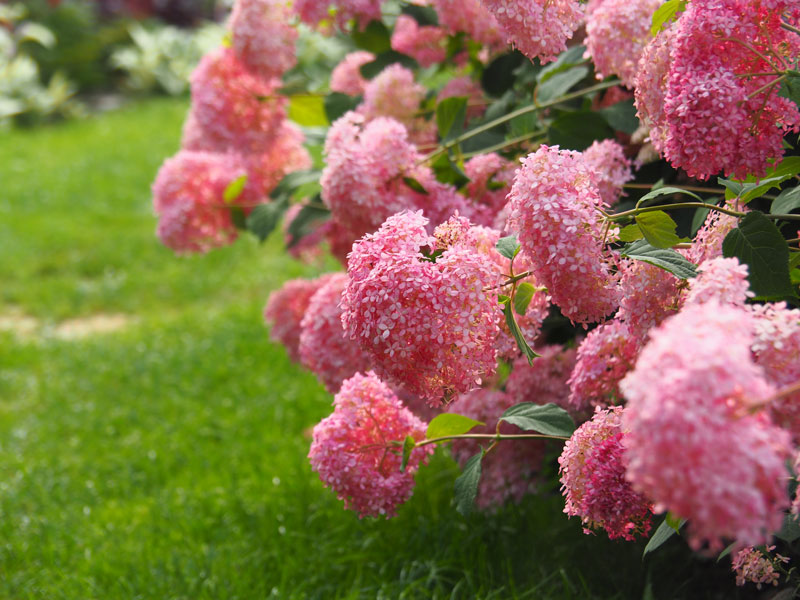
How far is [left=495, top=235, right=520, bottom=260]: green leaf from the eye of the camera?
1188 mm

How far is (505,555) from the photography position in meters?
1.92

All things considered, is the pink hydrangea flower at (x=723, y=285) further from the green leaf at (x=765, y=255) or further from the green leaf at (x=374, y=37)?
the green leaf at (x=374, y=37)

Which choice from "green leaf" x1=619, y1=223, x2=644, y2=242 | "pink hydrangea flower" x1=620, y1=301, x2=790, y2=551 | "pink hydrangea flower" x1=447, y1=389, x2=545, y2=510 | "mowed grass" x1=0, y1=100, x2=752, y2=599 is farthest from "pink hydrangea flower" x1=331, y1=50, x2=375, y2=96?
"pink hydrangea flower" x1=620, y1=301, x2=790, y2=551

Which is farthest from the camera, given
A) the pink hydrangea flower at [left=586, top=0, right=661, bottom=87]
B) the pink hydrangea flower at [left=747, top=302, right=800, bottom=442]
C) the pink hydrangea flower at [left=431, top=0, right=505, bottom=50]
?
the pink hydrangea flower at [left=431, top=0, right=505, bottom=50]

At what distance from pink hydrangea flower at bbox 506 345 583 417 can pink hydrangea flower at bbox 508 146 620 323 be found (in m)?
0.58

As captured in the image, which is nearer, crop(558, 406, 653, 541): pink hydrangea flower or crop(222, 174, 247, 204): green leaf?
crop(558, 406, 653, 541): pink hydrangea flower

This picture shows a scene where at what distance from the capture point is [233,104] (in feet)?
7.08

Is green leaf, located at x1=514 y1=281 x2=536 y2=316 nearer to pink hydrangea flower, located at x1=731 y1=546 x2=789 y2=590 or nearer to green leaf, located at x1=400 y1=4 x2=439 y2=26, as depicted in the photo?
pink hydrangea flower, located at x1=731 y1=546 x2=789 y2=590

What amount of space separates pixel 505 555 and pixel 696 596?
0.41 m

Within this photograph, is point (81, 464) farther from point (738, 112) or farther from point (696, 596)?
point (738, 112)

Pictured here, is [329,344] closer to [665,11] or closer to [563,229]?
[563,229]

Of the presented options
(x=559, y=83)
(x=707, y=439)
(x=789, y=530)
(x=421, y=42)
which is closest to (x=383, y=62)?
(x=421, y=42)

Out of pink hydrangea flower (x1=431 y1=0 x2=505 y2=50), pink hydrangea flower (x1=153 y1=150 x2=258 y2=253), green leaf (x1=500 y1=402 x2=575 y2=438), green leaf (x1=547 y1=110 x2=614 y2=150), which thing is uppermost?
pink hydrangea flower (x1=431 y1=0 x2=505 y2=50)

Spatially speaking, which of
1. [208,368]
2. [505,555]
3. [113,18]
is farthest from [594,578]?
[113,18]
